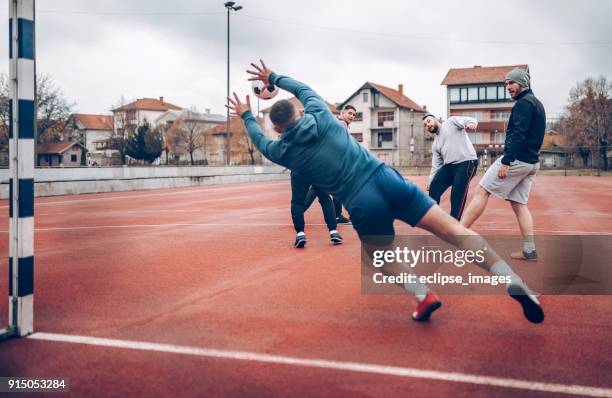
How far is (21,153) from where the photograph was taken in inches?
140

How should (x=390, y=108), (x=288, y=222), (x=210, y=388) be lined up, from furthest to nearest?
(x=390, y=108), (x=288, y=222), (x=210, y=388)

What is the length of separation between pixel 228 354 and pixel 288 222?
7575 millimetres

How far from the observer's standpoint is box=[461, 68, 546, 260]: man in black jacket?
606 centimetres

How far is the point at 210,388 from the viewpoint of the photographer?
2889 mm

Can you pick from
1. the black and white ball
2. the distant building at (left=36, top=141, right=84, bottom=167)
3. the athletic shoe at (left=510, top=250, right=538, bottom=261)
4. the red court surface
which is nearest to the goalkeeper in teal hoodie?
the red court surface

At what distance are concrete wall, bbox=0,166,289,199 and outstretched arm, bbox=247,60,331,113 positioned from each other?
17848 mm

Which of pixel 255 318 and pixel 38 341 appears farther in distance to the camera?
pixel 255 318

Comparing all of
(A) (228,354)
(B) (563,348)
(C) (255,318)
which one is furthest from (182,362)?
(B) (563,348)

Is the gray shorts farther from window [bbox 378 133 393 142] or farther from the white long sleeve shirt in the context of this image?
window [bbox 378 133 393 142]

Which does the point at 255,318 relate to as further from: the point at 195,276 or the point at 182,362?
the point at 195,276

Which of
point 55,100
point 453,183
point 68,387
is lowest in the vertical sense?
point 68,387

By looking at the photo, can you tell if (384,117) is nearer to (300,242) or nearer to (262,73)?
(300,242)

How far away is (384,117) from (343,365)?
274 ft

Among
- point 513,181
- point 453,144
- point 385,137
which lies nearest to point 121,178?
point 453,144
